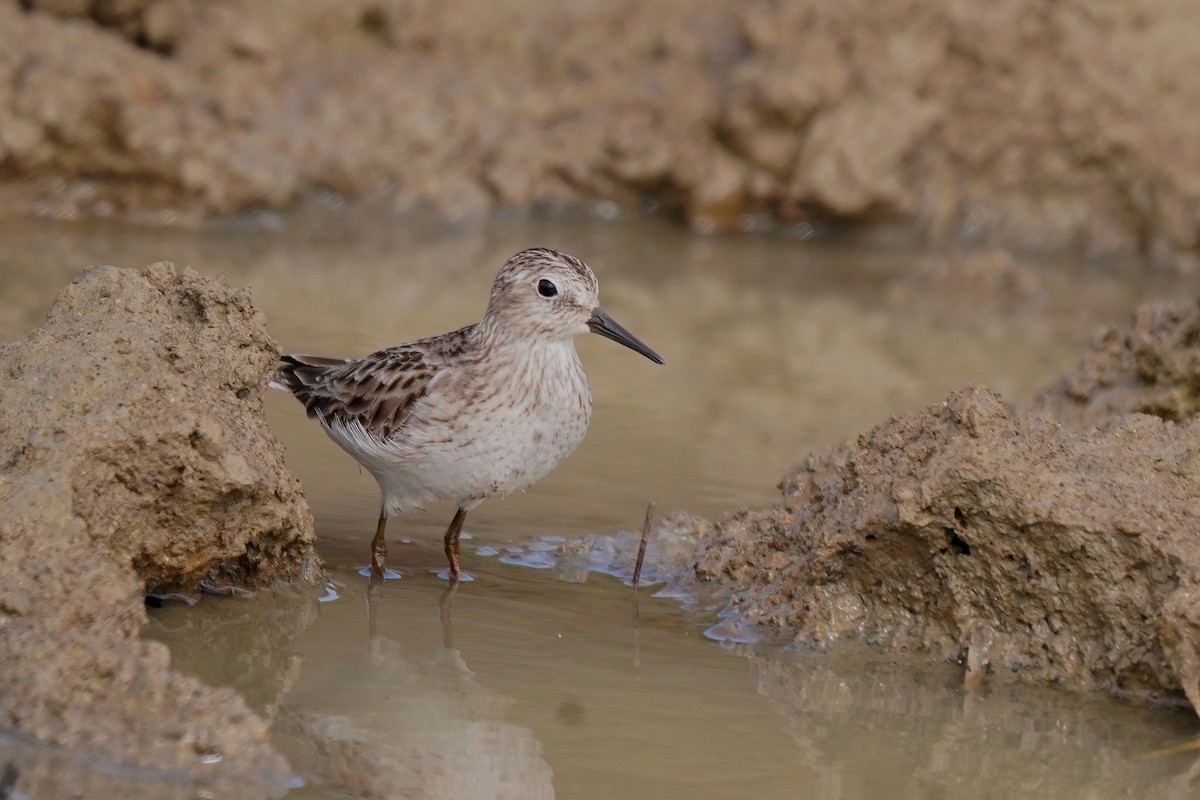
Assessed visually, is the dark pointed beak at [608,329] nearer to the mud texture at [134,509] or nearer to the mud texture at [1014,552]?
the mud texture at [1014,552]

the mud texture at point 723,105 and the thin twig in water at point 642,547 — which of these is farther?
the mud texture at point 723,105

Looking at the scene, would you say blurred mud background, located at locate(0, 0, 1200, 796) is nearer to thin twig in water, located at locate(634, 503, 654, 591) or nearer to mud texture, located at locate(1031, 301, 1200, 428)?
mud texture, located at locate(1031, 301, 1200, 428)

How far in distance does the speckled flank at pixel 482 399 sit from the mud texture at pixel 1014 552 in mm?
1030

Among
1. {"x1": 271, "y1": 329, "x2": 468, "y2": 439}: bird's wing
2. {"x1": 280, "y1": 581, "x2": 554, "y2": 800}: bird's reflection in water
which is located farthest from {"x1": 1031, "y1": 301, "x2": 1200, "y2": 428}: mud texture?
{"x1": 280, "y1": 581, "x2": 554, "y2": 800}: bird's reflection in water

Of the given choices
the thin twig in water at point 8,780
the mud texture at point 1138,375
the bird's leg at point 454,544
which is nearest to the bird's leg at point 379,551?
the bird's leg at point 454,544

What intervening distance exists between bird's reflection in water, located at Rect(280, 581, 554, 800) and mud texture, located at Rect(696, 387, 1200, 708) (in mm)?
1301

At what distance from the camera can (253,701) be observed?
483 centimetres

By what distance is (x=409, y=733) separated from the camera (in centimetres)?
477

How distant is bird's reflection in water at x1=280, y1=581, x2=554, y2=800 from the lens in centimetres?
443

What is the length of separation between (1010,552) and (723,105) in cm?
845

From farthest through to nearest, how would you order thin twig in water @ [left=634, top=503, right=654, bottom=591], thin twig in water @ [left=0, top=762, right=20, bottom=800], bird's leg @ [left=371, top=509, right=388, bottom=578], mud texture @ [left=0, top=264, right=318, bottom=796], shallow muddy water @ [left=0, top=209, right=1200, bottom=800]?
bird's leg @ [left=371, top=509, right=388, bottom=578], thin twig in water @ [left=634, top=503, right=654, bottom=591], shallow muddy water @ [left=0, top=209, right=1200, bottom=800], mud texture @ [left=0, top=264, right=318, bottom=796], thin twig in water @ [left=0, top=762, right=20, bottom=800]

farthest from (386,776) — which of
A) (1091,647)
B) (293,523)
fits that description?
(1091,647)

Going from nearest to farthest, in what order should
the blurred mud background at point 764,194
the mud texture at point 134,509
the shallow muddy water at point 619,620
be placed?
1. the mud texture at point 134,509
2. the shallow muddy water at point 619,620
3. the blurred mud background at point 764,194

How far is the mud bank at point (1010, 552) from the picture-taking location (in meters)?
5.27
